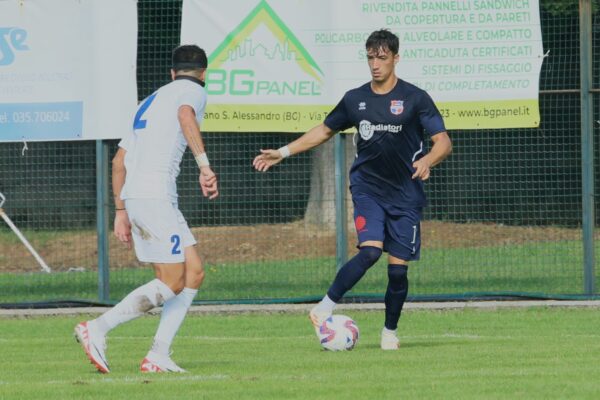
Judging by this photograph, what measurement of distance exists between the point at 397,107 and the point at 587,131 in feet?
13.5

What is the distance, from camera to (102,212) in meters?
14.3

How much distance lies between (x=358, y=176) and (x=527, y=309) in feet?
12.6

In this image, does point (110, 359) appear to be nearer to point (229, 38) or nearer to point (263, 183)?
point (229, 38)

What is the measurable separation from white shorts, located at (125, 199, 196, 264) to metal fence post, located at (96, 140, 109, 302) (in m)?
5.45

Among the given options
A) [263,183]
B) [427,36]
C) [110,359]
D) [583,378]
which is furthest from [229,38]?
[583,378]

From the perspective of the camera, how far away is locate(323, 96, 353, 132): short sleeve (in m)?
10.7

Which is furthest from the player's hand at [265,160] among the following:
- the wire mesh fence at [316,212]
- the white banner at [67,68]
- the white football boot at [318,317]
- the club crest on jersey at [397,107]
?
the wire mesh fence at [316,212]

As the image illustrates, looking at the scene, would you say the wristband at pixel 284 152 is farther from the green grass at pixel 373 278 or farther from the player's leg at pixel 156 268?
the green grass at pixel 373 278

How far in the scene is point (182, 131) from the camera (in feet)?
29.1

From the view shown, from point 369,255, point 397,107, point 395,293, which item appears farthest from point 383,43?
point 395,293

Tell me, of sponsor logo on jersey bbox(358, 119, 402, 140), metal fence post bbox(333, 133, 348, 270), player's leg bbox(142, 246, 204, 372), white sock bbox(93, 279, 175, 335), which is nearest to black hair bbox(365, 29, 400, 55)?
sponsor logo on jersey bbox(358, 119, 402, 140)

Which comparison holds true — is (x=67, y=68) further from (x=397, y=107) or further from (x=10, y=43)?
(x=397, y=107)

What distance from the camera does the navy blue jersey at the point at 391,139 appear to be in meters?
10.4

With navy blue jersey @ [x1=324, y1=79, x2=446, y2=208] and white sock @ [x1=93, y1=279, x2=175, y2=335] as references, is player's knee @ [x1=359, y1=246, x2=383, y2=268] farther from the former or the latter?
white sock @ [x1=93, y1=279, x2=175, y2=335]
